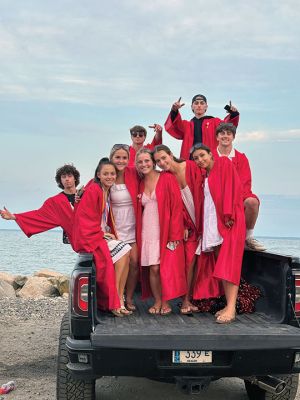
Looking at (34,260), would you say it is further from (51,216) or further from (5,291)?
(51,216)

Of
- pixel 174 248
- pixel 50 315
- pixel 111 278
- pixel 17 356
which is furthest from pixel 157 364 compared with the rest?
pixel 50 315

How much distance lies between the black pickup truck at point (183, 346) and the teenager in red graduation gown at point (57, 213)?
6.89ft

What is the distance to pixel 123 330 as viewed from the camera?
4.30 metres

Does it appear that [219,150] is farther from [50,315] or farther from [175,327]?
[50,315]

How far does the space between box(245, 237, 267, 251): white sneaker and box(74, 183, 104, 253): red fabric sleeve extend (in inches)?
56.0

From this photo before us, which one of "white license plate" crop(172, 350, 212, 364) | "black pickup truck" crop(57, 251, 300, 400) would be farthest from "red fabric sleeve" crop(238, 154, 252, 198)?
"white license plate" crop(172, 350, 212, 364)

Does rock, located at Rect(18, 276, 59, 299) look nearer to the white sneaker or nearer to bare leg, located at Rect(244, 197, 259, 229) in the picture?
Answer: bare leg, located at Rect(244, 197, 259, 229)

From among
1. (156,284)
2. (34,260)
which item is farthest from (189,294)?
(34,260)

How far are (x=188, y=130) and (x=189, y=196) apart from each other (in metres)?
2.22

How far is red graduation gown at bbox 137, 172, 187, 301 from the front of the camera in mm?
5285

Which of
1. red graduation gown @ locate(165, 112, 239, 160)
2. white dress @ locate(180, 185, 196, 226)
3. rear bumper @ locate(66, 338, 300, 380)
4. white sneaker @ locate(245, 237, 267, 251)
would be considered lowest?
rear bumper @ locate(66, 338, 300, 380)

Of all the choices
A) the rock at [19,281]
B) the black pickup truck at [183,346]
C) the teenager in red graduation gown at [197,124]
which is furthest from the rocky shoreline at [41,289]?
the black pickup truck at [183,346]

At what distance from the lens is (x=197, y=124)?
7.68m

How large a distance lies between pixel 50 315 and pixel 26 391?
15.2 ft
